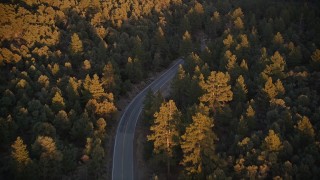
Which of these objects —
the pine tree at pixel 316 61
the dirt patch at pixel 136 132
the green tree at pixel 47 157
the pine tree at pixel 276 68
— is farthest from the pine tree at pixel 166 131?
the pine tree at pixel 316 61

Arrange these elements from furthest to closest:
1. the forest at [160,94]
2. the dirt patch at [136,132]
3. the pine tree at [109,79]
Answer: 1. the pine tree at [109,79]
2. the dirt patch at [136,132]
3. the forest at [160,94]

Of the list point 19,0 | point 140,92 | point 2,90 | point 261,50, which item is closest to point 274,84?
point 261,50

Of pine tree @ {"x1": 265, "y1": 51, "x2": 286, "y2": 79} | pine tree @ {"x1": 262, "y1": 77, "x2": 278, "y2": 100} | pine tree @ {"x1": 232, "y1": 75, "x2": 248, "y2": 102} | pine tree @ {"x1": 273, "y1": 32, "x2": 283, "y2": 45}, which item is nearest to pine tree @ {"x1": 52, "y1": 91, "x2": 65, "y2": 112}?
pine tree @ {"x1": 232, "y1": 75, "x2": 248, "y2": 102}

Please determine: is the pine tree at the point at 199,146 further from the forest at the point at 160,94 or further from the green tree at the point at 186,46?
the green tree at the point at 186,46

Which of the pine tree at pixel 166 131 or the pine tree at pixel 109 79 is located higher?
the pine tree at pixel 109 79

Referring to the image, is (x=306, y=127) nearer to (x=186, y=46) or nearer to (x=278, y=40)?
(x=278, y=40)
